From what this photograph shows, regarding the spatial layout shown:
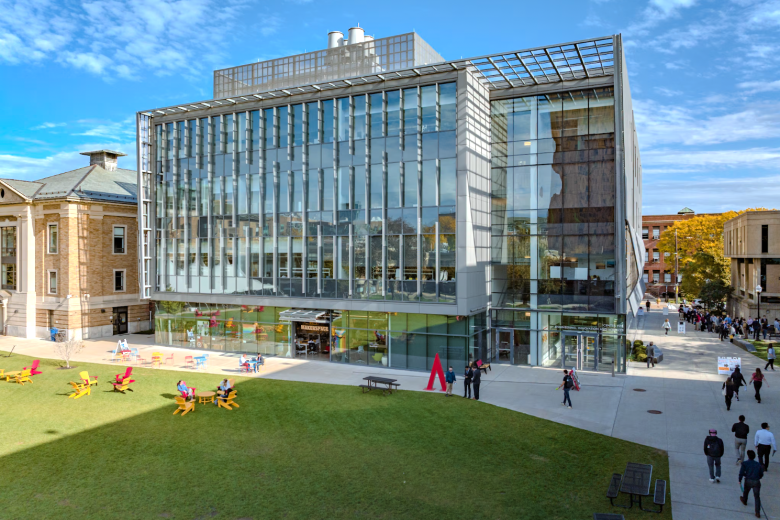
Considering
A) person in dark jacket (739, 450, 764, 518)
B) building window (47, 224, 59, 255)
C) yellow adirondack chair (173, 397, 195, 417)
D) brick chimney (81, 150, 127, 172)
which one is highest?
brick chimney (81, 150, 127, 172)

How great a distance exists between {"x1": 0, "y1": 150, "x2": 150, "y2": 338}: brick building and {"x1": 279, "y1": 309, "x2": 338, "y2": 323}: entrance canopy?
59.8ft

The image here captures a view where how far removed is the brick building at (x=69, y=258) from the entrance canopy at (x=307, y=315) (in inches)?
718

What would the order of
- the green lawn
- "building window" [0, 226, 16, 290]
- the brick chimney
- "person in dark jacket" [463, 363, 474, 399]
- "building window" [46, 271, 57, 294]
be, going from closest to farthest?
the green lawn < "person in dark jacket" [463, 363, 474, 399] < "building window" [46, 271, 57, 294] < "building window" [0, 226, 16, 290] < the brick chimney

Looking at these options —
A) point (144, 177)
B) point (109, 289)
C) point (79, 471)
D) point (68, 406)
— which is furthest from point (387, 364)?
point (109, 289)

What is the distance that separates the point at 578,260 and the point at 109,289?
1369 inches

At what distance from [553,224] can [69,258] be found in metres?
34.2

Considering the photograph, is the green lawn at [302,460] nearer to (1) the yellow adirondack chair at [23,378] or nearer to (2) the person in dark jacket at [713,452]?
(2) the person in dark jacket at [713,452]

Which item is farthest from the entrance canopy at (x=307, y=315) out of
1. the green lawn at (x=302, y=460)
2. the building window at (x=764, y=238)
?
the building window at (x=764, y=238)

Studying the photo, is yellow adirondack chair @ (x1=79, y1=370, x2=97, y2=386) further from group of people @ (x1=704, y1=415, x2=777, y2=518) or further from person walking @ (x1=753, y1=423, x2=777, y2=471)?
person walking @ (x1=753, y1=423, x2=777, y2=471)

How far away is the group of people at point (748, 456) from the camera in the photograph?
11461mm

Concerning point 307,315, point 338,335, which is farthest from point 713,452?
point 307,315

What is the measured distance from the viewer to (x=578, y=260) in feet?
93.2

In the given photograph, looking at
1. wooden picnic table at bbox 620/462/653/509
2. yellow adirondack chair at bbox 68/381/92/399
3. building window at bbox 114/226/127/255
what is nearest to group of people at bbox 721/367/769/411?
wooden picnic table at bbox 620/462/653/509

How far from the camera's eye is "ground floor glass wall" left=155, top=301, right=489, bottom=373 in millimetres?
27719
